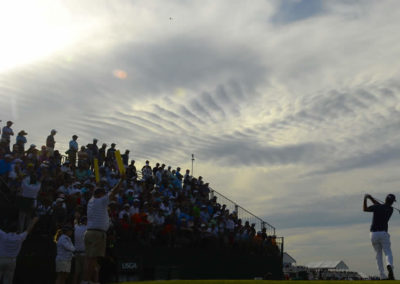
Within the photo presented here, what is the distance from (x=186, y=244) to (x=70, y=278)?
248 inches

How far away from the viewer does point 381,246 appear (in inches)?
525

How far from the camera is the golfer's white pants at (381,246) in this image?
13078 millimetres

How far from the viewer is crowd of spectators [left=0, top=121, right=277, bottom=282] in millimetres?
17125

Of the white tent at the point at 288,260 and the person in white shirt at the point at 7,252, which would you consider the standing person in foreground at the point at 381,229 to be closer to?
the person in white shirt at the point at 7,252

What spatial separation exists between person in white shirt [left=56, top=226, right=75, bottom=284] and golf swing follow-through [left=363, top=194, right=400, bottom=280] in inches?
→ 296

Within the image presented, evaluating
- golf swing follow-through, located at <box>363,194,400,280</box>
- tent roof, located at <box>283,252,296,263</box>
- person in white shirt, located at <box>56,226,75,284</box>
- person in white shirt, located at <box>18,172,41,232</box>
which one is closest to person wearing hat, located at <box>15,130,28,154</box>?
person in white shirt, located at <box>18,172,41,232</box>

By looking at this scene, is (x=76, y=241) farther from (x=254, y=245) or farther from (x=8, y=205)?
(x=254, y=245)

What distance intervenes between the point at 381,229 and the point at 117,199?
10.3 m

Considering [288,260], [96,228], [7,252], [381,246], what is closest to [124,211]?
[7,252]

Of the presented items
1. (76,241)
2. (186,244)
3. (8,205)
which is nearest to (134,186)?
(186,244)

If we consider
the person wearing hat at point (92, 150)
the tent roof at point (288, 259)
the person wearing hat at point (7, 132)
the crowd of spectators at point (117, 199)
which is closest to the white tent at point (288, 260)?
the tent roof at point (288, 259)

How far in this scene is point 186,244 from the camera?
71.5 ft

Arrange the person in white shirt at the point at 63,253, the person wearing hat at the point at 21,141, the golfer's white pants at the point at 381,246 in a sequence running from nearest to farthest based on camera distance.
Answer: the golfer's white pants at the point at 381,246 → the person in white shirt at the point at 63,253 → the person wearing hat at the point at 21,141

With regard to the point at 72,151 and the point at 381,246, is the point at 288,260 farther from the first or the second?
the point at 381,246
